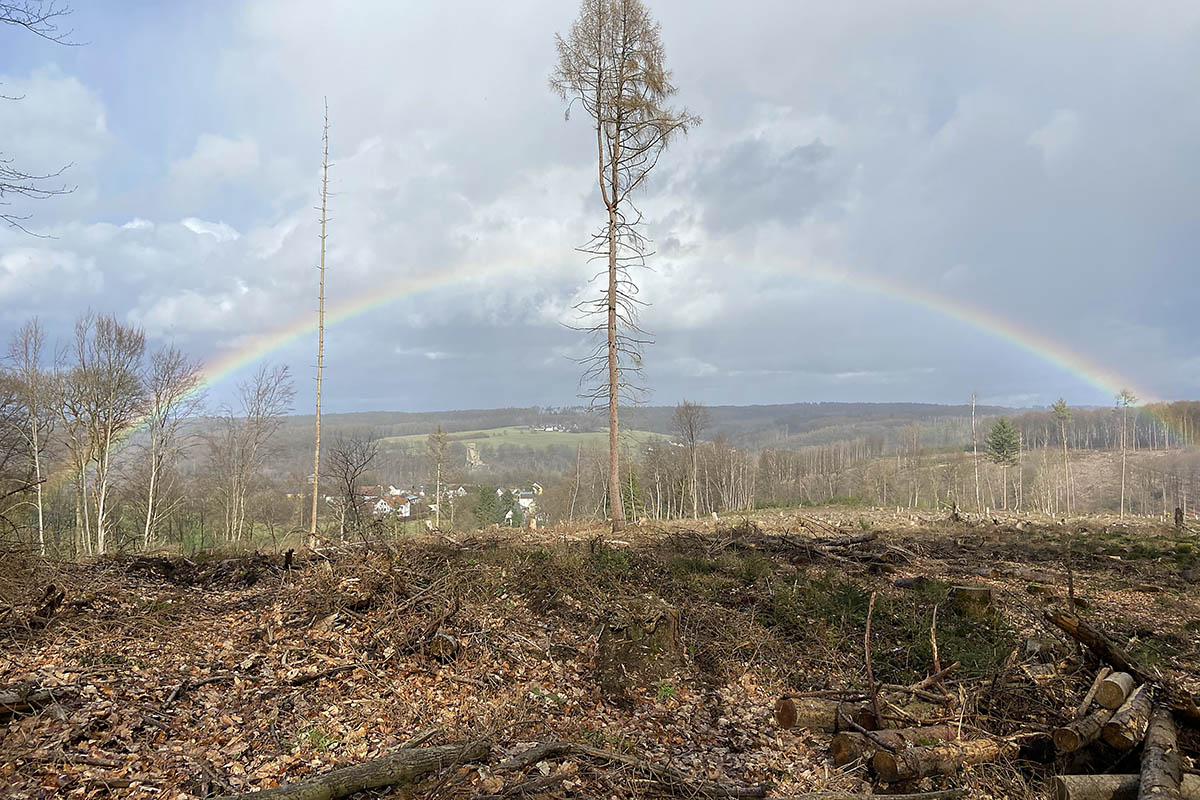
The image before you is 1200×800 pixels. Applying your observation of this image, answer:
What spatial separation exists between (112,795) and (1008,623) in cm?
967

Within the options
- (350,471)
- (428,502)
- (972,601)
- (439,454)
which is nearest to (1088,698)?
(972,601)

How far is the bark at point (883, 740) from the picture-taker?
4879mm

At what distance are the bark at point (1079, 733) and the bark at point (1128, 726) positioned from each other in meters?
0.07

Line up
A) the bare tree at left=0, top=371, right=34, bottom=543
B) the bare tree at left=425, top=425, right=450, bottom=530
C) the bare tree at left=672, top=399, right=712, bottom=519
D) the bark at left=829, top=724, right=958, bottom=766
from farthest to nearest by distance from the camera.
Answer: the bare tree at left=672, top=399, right=712, bottom=519 → the bare tree at left=425, top=425, right=450, bottom=530 → the bare tree at left=0, top=371, right=34, bottom=543 → the bark at left=829, top=724, right=958, bottom=766

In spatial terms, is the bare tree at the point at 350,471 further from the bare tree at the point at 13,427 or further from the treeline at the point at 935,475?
the treeline at the point at 935,475

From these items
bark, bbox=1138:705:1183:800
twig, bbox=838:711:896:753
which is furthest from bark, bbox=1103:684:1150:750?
twig, bbox=838:711:896:753

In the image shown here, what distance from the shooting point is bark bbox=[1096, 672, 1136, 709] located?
4.76 m

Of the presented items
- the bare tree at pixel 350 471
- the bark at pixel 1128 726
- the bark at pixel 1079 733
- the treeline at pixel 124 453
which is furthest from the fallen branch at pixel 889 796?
the treeline at pixel 124 453

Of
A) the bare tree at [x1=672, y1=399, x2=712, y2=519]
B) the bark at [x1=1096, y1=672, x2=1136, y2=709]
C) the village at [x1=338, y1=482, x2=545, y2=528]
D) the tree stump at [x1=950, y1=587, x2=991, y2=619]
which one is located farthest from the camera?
the bare tree at [x1=672, y1=399, x2=712, y2=519]

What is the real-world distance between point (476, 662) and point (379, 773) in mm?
2516

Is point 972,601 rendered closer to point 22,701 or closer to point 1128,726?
point 1128,726

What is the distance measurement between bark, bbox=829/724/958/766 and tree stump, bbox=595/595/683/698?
2.17 meters

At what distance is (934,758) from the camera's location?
466 cm

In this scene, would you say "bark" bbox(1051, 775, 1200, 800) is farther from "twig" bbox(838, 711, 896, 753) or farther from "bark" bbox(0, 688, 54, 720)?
"bark" bbox(0, 688, 54, 720)
